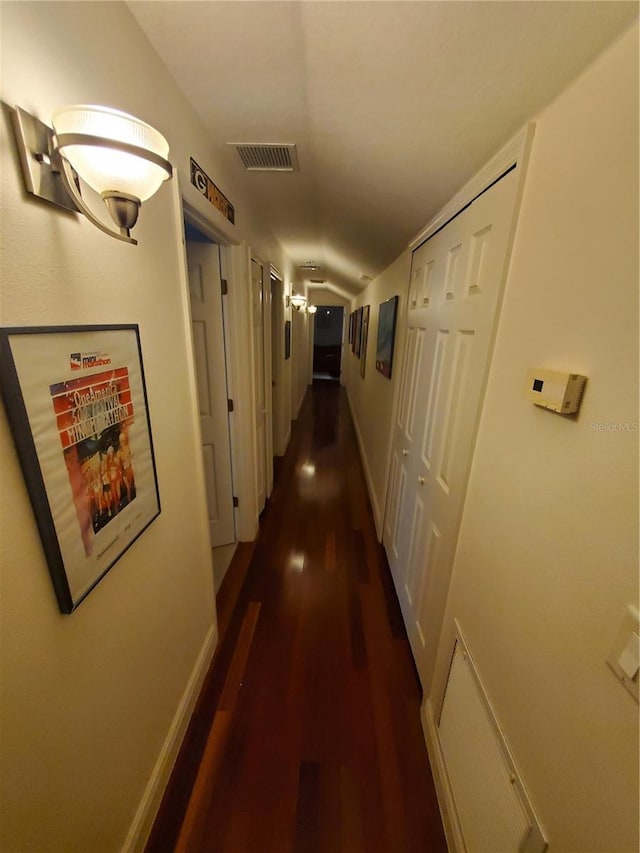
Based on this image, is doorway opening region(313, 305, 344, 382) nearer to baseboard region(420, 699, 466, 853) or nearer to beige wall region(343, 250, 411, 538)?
beige wall region(343, 250, 411, 538)

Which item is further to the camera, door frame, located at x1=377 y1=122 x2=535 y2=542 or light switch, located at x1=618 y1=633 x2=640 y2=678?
door frame, located at x1=377 y1=122 x2=535 y2=542

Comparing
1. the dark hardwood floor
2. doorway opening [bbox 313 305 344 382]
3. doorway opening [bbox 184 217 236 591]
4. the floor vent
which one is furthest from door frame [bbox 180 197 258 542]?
doorway opening [bbox 313 305 344 382]

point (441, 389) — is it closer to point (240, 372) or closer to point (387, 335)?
point (240, 372)

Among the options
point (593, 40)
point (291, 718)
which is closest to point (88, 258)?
point (593, 40)

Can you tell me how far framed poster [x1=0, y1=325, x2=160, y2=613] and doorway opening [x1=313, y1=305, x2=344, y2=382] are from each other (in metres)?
8.77

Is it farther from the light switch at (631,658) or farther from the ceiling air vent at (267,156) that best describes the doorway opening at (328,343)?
the light switch at (631,658)

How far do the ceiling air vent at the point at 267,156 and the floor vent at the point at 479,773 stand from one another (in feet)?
7.02

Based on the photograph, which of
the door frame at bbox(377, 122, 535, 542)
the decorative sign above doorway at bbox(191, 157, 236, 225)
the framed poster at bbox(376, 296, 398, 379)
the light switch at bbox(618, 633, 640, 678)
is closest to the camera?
the light switch at bbox(618, 633, 640, 678)

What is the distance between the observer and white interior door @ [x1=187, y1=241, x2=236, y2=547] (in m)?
1.88

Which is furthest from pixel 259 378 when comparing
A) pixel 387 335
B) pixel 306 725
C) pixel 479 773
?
pixel 479 773

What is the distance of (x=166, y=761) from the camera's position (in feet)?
3.89

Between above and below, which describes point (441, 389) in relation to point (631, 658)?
above

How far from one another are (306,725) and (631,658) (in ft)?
4.67

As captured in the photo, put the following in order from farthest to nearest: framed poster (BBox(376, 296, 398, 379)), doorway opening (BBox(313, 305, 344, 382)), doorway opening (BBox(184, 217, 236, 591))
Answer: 1. doorway opening (BBox(313, 305, 344, 382))
2. framed poster (BBox(376, 296, 398, 379))
3. doorway opening (BBox(184, 217, 236, 591))
